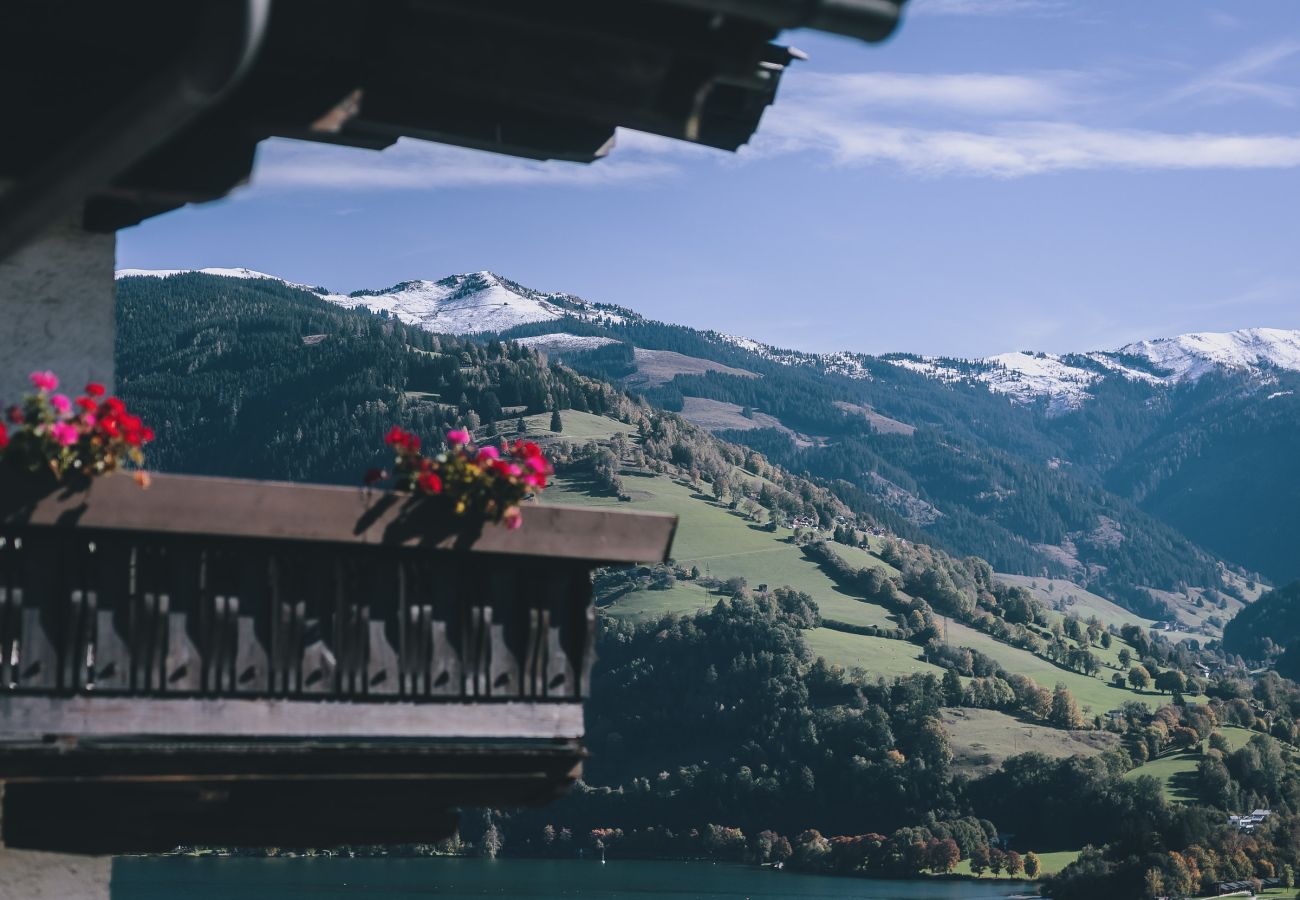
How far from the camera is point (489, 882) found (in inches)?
6280

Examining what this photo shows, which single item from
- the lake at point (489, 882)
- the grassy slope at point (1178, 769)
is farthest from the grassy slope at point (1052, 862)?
the grassy slope at point (1178, 769)

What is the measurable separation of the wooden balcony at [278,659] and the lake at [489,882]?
13572 centimetres

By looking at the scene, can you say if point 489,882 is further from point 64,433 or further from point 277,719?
point 64,433

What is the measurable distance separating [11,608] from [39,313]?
137 cm

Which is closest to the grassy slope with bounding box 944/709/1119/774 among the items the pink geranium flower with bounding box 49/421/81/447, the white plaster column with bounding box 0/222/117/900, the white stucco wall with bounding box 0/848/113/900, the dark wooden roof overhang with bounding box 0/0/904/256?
the white stucco wall with bounding box 0/848/113/900

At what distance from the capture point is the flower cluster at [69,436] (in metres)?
6.36

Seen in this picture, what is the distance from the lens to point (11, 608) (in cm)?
652

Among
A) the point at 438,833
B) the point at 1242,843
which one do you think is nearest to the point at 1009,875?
the point at 1242,843

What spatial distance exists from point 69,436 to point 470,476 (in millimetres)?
1557

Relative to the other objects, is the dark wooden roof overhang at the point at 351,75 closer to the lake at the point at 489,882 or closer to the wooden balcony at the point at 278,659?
the wooden balcony at the point at 278,659

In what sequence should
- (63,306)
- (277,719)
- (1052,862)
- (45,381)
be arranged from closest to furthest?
(45,381) → (277,719) → (63,306) → (1052,862)

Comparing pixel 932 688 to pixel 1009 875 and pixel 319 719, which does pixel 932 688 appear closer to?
pixel 1009 875

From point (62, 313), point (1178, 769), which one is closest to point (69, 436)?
point (62, 313)

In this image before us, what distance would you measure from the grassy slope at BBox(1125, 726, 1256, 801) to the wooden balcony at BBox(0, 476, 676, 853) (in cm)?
16559
